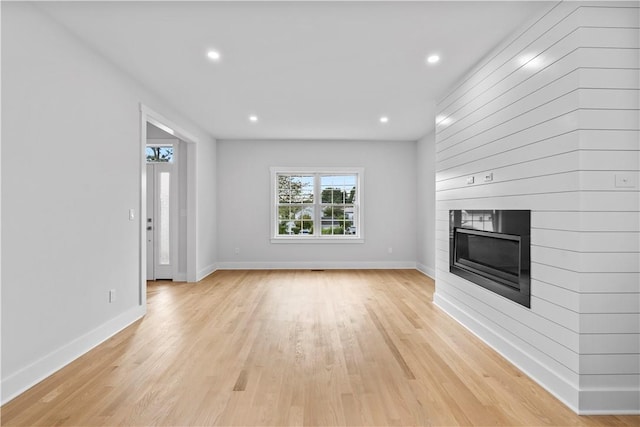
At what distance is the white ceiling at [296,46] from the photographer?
263 cm

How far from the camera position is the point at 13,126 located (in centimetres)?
238

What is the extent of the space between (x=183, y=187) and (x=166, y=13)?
3.94 meters

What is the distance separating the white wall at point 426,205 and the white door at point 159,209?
466 cm

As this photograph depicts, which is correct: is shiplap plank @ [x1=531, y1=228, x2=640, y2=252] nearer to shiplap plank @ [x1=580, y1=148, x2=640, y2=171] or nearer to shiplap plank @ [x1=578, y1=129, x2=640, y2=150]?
shiplap plank @ [x1=580, y1=148, x2=640, y2=171]

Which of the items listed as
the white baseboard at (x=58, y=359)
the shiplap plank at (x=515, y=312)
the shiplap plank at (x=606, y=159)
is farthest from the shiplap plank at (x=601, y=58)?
the white baseboard at (x=58, y=359)

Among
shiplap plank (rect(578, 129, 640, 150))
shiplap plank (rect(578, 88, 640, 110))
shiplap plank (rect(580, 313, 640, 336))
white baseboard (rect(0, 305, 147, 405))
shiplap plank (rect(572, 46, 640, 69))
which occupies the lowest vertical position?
white baseboard (rect(0, 305, 147, 405))

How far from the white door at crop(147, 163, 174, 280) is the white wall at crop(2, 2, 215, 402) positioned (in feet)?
7.99

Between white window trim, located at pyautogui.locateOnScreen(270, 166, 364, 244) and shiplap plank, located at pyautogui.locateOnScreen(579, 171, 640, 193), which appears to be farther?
white window trim, located at pyautogui.locateOnScreen(270, 166, 364, 244)

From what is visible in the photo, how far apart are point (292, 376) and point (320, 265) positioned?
16.0ft

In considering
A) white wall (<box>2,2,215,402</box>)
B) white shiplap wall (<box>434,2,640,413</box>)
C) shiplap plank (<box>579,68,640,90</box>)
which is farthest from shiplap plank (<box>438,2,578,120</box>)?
white wall (<box>2,2,215,402</box>)

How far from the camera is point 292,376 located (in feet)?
8.54

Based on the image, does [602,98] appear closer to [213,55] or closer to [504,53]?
[504,53]

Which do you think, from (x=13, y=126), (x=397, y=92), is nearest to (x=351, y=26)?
(x=397, y=92)

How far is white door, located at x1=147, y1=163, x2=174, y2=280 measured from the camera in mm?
6265
